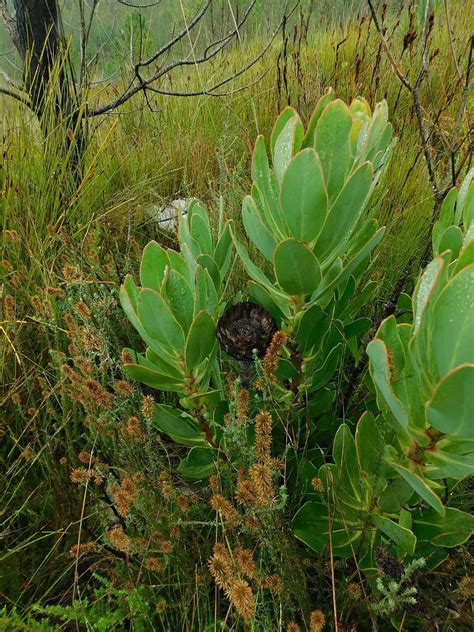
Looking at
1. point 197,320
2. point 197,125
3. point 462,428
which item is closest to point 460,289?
point 462,428

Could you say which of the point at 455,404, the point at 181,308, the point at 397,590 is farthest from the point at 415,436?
the point at 181,308

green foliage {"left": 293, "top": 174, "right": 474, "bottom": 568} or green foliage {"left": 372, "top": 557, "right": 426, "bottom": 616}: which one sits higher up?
green foliage {"left": 293, "top": 174, "right": 474, "bottom": 568}

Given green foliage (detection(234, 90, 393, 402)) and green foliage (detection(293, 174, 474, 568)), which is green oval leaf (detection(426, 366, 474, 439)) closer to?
green foliage (detection(293, 174, 474, 568))

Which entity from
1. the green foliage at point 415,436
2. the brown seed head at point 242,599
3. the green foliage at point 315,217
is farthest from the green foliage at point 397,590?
the green foliage at point 315,217

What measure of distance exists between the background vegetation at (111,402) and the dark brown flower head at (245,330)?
24cm

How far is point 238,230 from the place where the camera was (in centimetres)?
214

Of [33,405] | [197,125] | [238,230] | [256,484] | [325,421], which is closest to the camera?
[256,484]

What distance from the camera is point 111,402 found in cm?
121

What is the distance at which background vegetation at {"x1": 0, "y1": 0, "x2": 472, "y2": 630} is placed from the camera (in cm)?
109

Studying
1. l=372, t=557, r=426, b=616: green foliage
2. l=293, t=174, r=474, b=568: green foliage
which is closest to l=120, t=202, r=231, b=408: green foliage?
l=293, t=174, r=474, b=568: green foliage

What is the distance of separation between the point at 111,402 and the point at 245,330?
1.38 feet

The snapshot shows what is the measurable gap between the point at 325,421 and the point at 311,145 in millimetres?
649

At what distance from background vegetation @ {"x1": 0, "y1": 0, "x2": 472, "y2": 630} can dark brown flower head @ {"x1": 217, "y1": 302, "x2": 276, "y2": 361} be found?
0.79 feet

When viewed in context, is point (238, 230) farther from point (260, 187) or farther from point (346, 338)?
point (260, 187)
